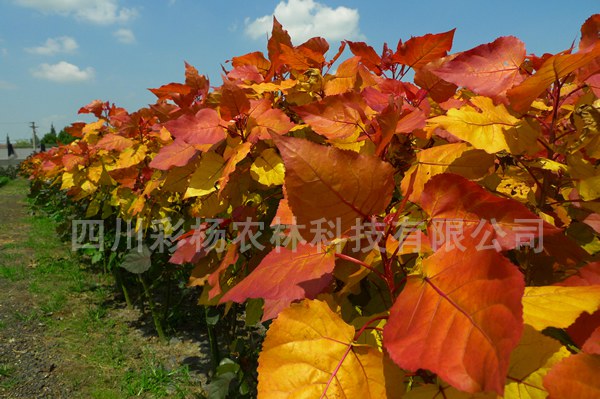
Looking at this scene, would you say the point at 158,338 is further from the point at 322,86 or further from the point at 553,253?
the point at 553,253

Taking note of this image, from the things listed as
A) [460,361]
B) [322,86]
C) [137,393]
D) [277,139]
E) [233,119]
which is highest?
[322,86]

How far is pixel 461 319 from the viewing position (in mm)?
451

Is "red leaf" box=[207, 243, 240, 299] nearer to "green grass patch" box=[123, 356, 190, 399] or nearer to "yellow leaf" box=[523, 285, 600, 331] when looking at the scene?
"yellow leaf" box=[523, 285, 600, 331]

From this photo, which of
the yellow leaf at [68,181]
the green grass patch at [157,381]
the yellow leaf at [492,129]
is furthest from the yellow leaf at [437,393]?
the yellow leaf at [68,181]

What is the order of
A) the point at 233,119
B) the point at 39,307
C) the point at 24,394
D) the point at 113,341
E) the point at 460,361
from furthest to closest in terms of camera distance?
the point at 39,307 → the point at 113,341 → the point at 24,394 → the point at 233,119 → the point at 460,361

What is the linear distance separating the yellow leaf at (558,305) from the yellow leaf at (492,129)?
0.92ft

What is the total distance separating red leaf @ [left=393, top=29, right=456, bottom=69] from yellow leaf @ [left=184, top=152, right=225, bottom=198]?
1.94ft

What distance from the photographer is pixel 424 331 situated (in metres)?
0.47

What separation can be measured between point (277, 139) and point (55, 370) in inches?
148

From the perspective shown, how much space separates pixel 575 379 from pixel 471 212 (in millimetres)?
231

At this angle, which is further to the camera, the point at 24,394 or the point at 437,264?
the point at 24,394

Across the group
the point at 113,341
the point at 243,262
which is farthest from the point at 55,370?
the point at 243,262

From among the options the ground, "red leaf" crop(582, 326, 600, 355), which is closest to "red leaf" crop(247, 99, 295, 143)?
"red leaf" crop(582, 326, 600, 355)

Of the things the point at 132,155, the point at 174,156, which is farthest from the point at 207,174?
the point at 132,155
